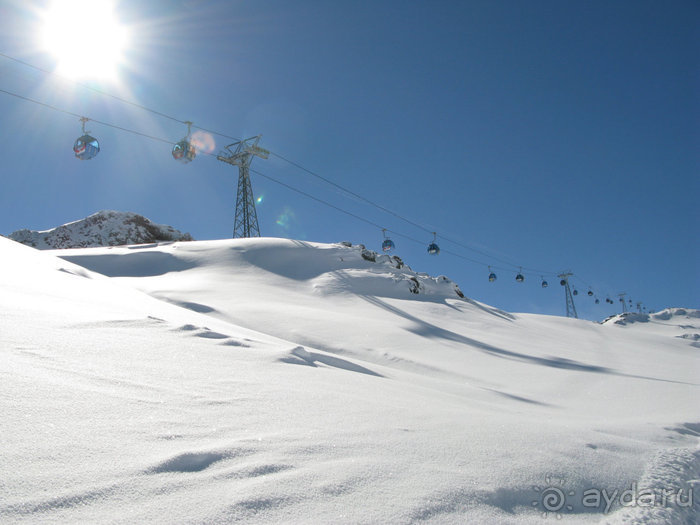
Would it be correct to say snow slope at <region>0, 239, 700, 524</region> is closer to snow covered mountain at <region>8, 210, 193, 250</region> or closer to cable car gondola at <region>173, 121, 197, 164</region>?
cable car gondola at <region>173, 121, 197, 164</region>

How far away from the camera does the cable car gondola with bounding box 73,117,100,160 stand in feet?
27.3

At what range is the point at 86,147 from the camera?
8.37 meters

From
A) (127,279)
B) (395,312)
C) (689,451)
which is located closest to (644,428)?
(689,451)

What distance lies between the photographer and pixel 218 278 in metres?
10.6

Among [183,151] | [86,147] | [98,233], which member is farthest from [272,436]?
[98,233]

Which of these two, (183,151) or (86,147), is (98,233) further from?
(86,147)

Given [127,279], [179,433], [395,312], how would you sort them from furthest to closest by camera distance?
1. [127,279]
2. [395,312]
3. [179,433]

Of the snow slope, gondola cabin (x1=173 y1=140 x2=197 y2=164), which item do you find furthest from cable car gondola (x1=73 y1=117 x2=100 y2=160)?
the snow slope

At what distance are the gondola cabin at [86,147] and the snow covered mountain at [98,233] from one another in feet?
34.7

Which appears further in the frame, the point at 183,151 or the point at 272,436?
the point at 183,151

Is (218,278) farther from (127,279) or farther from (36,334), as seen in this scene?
(36,334)

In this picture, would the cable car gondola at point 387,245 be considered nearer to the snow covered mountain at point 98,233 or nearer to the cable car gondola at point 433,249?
the cable car gondola at point 433,249

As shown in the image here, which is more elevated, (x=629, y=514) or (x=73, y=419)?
(x=73, y=419)

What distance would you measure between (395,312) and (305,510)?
823 centimetres
